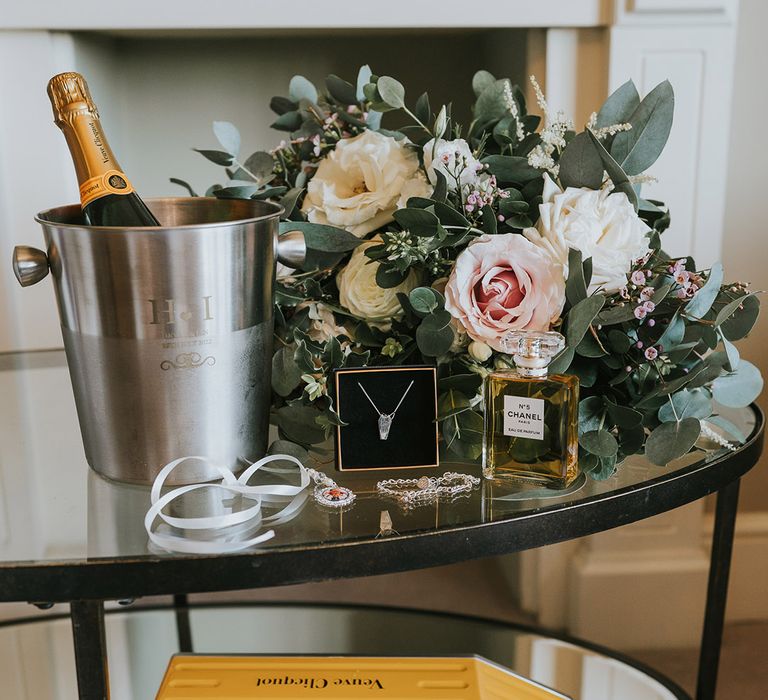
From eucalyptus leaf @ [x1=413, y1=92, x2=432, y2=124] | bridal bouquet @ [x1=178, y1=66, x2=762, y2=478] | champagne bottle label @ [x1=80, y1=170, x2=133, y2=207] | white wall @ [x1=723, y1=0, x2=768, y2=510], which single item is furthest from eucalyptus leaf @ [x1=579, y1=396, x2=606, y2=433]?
white wall @ [x1=723, y1=0, x2=768, y2=510]

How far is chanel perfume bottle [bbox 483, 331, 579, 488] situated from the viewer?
642mm

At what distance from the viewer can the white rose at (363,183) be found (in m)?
0.76

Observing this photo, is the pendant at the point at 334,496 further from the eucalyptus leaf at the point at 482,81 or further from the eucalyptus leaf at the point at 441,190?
the eucalyptus leaf at the point at 482,81

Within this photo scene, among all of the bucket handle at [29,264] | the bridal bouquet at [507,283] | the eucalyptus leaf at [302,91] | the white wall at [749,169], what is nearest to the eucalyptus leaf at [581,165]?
the bridal bouquet at [507,283]

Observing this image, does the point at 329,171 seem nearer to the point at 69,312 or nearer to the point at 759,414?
the point at 69,312

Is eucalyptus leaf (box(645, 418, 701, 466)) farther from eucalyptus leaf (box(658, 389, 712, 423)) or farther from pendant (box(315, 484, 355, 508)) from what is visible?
pendant (box(315, 484, 355, 508))

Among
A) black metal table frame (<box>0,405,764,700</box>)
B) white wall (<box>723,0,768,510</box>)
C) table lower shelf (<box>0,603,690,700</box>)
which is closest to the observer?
black metal table frame (<box>0,405,764,700</box>)

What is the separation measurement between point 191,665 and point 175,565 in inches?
11.9

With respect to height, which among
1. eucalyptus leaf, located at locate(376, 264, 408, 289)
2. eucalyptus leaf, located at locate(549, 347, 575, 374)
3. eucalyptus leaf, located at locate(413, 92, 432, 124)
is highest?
eucalyptus leaf, located at locate(413, 92, 432, 124)

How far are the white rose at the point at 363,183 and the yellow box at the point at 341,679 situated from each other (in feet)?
1.32

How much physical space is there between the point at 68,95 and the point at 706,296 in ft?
1.73

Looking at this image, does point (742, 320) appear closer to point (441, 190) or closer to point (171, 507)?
point (441, 190)

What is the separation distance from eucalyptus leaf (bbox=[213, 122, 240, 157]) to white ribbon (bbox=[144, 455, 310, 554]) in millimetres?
379

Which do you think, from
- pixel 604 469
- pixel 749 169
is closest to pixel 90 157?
pixel 604 469
